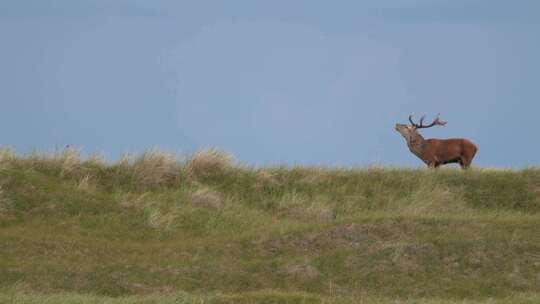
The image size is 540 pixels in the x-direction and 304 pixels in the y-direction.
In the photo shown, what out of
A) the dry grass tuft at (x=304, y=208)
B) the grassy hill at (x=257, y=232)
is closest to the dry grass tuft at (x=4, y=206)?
the grassy hill at (x=257, y=232)

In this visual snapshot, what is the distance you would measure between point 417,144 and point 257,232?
30.1 feet

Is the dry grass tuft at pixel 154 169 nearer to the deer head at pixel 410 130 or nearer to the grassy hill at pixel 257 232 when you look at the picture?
the grassy hill at pixel 257 232

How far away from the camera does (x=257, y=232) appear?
20.8m

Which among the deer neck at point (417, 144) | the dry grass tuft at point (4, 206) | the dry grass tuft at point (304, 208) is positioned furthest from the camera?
the deer neck at point (417, 144)

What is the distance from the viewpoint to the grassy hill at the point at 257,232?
Answer: 56.2 feet

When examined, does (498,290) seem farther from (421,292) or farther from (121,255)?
(121,255)

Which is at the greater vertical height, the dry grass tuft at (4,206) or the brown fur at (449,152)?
the brown fur at (449,152)

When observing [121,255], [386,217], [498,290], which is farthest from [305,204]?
[498,290]

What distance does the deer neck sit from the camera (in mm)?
28547

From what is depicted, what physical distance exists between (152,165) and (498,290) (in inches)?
419

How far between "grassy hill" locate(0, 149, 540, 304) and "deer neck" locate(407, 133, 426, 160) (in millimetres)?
2079

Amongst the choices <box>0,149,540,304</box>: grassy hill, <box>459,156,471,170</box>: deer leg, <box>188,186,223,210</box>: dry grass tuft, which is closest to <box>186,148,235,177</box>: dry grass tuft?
<box>0,149,540,304</box>: grassy hill

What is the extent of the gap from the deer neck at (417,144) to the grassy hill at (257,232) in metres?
2.08

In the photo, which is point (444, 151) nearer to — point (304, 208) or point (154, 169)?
point (304, 208)
